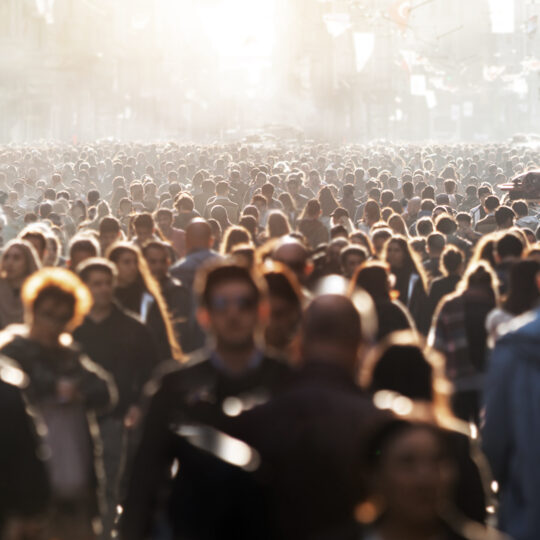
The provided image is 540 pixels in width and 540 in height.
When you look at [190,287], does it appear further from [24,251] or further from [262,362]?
[262,362]

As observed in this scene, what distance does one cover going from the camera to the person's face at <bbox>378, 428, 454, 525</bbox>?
2.67 meters

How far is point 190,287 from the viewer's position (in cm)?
868

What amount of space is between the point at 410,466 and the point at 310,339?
966 millimetres

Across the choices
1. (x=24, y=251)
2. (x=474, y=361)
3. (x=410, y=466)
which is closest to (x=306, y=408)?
(x=410, y=466)

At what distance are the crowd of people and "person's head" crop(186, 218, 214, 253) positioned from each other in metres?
0.02

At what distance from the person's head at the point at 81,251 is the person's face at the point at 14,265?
0.75m

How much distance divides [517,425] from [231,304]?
133 cm

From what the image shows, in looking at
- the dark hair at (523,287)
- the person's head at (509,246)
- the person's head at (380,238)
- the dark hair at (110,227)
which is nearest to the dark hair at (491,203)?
the person's head at (380,238)

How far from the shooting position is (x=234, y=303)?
Result: 13.7 ft

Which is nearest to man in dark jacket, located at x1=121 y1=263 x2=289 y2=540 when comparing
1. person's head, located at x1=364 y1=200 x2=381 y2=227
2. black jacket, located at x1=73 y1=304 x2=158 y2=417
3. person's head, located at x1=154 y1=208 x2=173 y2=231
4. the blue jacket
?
the blue jacket

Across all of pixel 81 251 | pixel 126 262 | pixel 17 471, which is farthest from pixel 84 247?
pixel 17 471

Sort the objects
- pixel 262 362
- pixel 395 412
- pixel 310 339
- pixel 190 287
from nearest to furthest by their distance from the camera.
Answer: pixel 395 412 < pixel 310 339 < pixel 262 362 < pixel 190 287

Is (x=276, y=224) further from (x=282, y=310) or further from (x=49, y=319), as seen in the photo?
(x=49, y=319)

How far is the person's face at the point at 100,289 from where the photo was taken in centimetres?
636
